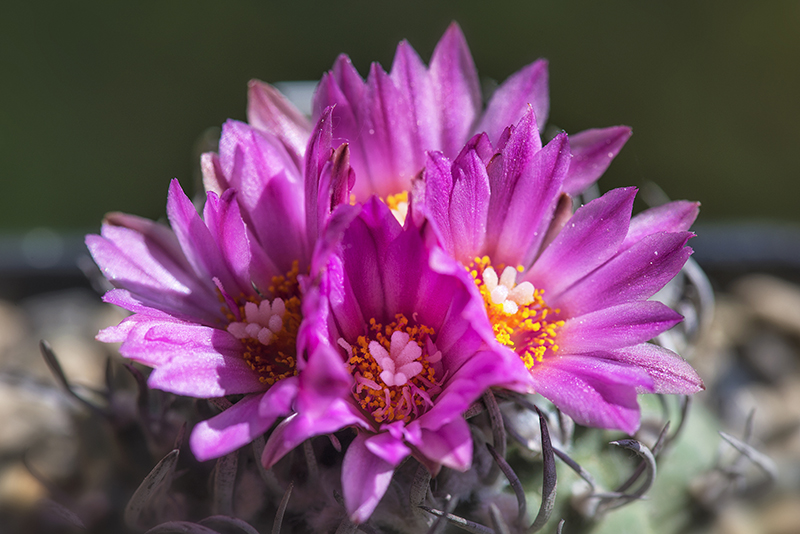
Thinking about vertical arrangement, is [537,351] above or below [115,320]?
above

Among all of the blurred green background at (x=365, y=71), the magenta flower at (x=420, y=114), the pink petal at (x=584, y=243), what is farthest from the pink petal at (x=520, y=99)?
the blurred green background at (x=365, y=71)

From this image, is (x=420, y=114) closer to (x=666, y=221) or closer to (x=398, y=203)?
(x=398, y=203)

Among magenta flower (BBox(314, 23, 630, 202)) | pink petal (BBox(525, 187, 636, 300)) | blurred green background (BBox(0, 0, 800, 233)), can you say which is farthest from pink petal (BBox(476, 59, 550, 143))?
blurred green background (BBox(0, 0, 800, 233))

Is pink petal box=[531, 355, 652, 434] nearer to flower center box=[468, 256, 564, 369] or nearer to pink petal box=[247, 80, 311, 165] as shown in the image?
flower center box=[468, 256, 564, 369]

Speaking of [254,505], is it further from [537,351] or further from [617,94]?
[617,94]

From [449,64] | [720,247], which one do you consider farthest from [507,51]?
[449,64]

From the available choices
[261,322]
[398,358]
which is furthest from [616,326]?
[261,322]
